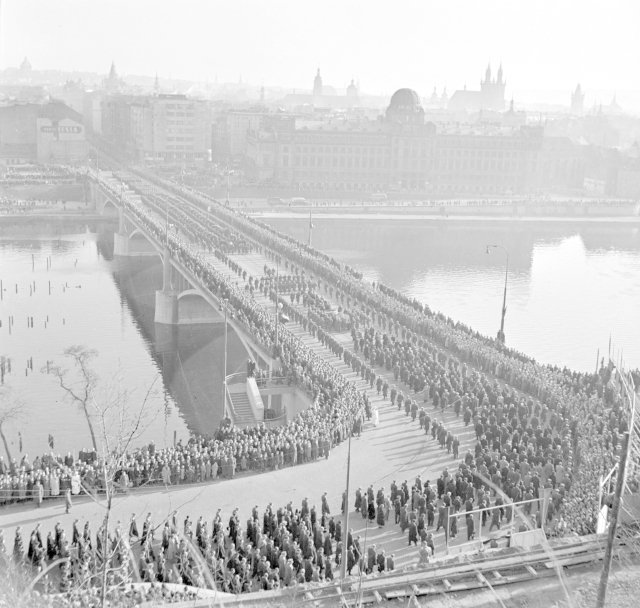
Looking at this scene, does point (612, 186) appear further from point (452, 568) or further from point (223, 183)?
point (452, 568)

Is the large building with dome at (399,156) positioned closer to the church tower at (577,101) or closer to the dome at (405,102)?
the dome at (405,102)

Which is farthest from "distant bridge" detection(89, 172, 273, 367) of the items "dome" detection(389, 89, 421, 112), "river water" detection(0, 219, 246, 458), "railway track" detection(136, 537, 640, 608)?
"dome" detection(389, 89, 421, 112)

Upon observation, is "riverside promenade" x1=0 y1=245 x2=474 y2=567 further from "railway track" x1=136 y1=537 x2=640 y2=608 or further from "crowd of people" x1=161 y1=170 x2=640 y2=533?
"railway track" x1=136 y1=537 x2=640 y2=608

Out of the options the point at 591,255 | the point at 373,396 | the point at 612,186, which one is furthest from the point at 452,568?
the point at 612,186

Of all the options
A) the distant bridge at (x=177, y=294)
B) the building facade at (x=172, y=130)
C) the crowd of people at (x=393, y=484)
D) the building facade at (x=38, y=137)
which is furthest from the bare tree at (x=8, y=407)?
the building facade at (x=38, y=137)

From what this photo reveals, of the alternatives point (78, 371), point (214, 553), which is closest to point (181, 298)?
point (78, 371)

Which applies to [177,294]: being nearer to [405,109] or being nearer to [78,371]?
[78,371]
